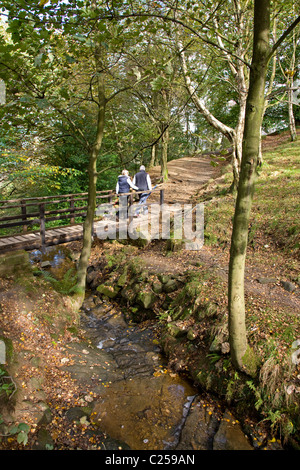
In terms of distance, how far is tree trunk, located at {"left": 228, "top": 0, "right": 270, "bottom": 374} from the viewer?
2.85 meters

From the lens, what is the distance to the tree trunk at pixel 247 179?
9.36 ft

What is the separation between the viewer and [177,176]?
63.3 ft

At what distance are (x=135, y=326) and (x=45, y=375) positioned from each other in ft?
7.58

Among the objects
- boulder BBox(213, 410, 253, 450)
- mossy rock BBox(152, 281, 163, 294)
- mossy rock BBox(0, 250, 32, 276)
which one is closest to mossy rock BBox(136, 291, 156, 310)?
mossy rock BBox(152, 281, 163, 294)

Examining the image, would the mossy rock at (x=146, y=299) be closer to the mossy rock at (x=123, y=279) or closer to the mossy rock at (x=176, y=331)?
the mossy rock at (x=123, y=279)

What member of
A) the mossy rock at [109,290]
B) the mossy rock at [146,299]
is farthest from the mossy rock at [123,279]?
the mossy rock at [146,299]

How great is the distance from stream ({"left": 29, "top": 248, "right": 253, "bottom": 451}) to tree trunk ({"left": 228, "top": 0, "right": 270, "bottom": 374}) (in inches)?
32.9

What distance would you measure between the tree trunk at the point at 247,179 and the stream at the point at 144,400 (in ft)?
2.74

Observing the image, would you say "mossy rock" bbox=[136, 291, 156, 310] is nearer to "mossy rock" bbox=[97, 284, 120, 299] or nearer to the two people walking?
"mossy rock" bbox=[97, 284, 120, 299]

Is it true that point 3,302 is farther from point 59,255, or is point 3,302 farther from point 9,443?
point 59,255

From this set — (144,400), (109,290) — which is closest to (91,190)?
(109,290)

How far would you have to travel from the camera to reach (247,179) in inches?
123

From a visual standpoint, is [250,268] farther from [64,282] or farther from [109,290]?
[64,282]
